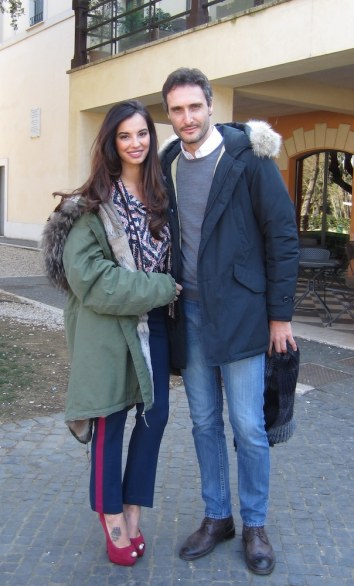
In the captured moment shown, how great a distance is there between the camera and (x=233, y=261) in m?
2.62

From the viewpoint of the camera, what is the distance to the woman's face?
258cm

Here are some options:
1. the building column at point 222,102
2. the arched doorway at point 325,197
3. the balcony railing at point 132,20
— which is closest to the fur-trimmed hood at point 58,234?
the balcony railing at point 132,20

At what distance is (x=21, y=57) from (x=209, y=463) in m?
18.5

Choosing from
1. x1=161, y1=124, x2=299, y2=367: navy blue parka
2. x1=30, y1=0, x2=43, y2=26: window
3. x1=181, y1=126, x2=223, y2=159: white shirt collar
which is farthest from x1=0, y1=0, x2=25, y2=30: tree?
x1=161, y1=124, x2=299, y2=367: navy blue parka

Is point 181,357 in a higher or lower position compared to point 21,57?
lower

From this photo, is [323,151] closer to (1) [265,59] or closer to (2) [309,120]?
(2) [309,120]

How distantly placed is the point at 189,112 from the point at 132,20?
9305 millimetres

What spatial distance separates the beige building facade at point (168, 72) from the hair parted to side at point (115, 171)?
210 inches

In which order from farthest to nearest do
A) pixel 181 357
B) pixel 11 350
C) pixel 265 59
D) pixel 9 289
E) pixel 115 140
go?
pixel 9 289
pixel 265 59
pixel 11 350
pixel 181 357
pixel 115 140

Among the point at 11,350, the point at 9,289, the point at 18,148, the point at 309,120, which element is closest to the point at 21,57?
the point at 18,148

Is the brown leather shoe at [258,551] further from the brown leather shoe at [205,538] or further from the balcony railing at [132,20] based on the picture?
the balcony railing at [132,20]

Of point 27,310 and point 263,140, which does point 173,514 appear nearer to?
point 263,140

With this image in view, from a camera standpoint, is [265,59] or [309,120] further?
[309,120]

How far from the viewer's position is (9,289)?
10641mm
